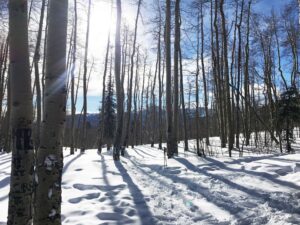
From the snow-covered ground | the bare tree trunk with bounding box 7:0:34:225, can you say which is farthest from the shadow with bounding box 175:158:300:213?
the bare tree trunk with bounding box 7:0:34:225

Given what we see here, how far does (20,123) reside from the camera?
3.28 m

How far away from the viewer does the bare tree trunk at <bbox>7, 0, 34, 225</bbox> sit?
10.6 ft

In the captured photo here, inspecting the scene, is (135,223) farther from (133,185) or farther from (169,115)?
(169,115)

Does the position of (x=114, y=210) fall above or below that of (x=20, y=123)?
below

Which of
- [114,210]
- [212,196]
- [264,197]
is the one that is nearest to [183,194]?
[212,196]

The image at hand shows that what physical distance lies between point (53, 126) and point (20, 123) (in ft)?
1.32

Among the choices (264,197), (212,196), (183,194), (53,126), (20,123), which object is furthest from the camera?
(183,194)

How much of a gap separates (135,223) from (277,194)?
306 cm

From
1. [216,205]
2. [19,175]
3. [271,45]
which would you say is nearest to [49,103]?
[19,175]

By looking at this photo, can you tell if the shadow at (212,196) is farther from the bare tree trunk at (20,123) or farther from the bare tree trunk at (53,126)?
the bare tree trunk at (20,123)

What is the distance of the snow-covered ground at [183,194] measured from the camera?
528cm

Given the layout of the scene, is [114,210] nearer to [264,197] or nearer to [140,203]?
[140,203]

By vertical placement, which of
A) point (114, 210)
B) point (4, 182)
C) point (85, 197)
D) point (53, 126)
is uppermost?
→ point (53, 126)

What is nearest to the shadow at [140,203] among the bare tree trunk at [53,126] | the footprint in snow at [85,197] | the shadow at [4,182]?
the footprint in snow at [85,197]
